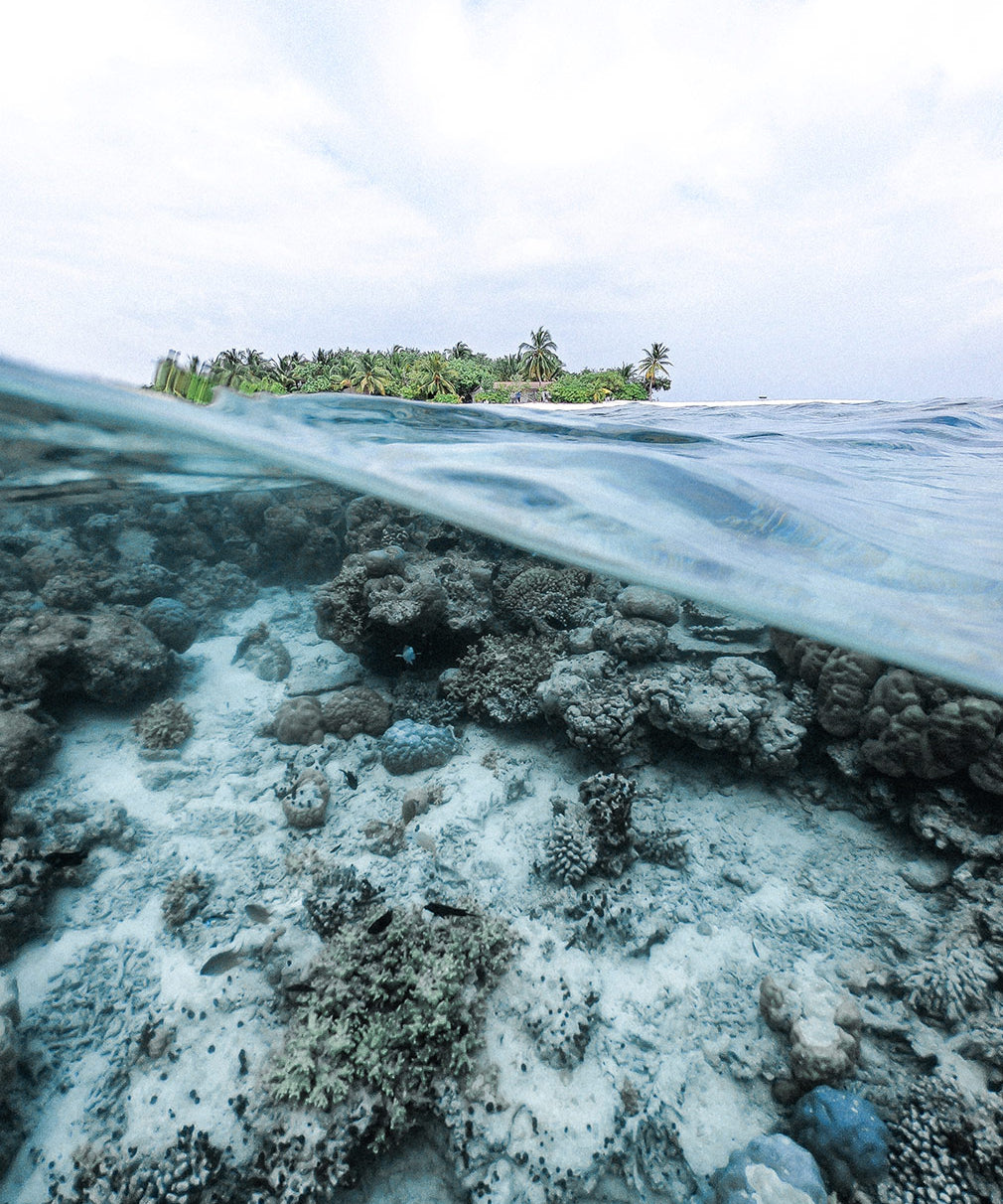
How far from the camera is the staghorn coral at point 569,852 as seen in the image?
5.95 meters

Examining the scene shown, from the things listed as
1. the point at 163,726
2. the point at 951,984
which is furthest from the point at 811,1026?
the point at 163,726

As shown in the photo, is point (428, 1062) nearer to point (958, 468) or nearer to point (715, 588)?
point (715, 588)

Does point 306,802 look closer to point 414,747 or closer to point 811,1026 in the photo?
point 414,747

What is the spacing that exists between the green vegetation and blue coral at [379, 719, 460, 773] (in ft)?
7.98

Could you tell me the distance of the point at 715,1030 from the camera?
15.8 feet

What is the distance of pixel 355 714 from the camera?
8484 millimetres

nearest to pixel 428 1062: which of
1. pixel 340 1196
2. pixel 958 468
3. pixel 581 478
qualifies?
pixel 340 1196

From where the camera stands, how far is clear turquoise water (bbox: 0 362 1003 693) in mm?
4688

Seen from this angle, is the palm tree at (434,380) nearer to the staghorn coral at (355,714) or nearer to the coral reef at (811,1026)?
the staghorn coral at (355,714)

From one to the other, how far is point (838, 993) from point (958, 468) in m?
7.66

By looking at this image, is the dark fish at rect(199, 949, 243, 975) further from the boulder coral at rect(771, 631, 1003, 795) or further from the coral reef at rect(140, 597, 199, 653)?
the boulder coral at rect(771, 631, 1003, 795)

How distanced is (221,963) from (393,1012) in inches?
86.0

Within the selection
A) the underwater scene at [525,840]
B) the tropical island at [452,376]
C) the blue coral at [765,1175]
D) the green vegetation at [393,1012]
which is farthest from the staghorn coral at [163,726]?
the tropical island at [452,376]

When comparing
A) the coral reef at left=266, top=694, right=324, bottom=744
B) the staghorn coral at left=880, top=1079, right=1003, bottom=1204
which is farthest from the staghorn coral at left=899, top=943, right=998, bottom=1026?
the coral reef at left=266, top=694, right=324, bottom=744
